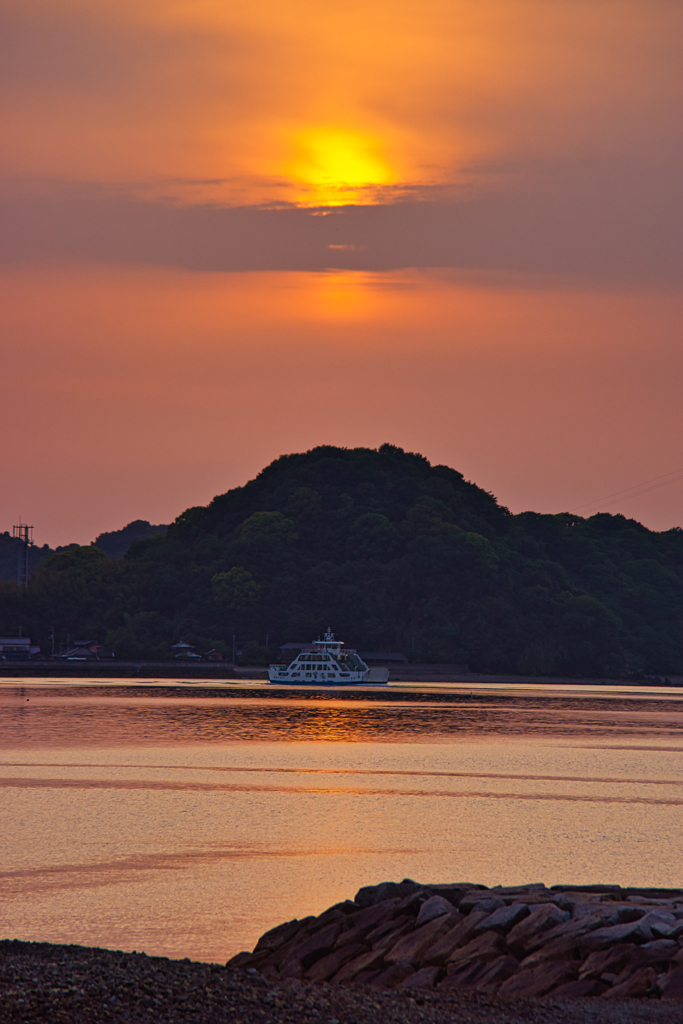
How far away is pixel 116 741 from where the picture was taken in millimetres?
61062

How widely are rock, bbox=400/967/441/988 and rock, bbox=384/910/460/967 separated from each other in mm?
441

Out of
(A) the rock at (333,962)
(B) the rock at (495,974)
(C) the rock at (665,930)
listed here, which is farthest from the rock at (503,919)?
(C) the rock at (665,930)

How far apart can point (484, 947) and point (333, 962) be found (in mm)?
2092

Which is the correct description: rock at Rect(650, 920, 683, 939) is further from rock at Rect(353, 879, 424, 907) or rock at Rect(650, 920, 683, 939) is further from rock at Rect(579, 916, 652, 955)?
rock at Rect(353, 879, 424, 907)

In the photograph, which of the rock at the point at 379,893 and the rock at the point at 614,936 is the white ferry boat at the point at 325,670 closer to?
the rock at the point at 379,893

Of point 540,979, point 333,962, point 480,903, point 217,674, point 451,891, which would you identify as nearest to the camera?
point 540,979

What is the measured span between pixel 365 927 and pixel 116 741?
1846 inches

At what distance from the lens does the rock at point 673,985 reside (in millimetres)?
A: 14047

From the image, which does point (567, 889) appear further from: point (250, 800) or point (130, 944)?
point (250, 800)

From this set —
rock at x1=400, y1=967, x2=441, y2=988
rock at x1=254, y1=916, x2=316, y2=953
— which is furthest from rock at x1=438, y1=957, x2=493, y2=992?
rock at x1=254, y1=916, x2=316, y2=953

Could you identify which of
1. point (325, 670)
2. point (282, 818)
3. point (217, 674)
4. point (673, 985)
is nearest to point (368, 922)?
point (673, 985)

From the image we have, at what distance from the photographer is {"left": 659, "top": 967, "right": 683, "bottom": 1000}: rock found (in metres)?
14.0

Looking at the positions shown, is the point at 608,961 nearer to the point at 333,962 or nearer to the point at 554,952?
the point at 554,952

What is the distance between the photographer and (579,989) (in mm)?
14297
